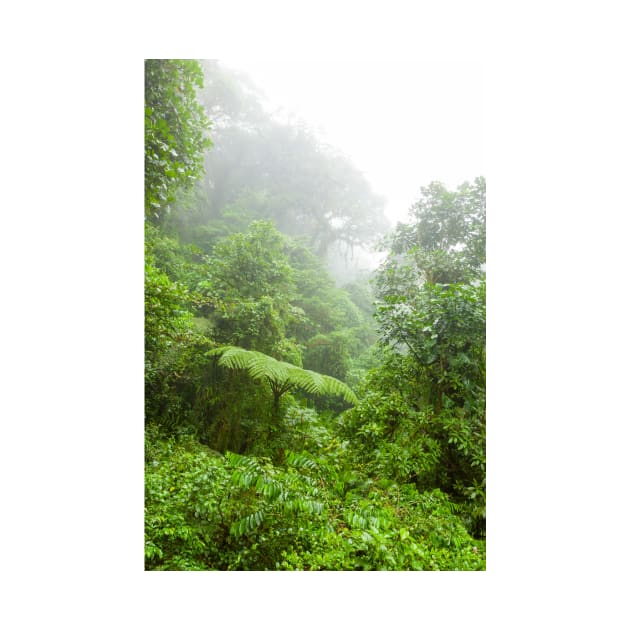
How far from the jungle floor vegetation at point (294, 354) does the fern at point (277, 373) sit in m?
0.01

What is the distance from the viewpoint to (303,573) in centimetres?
162

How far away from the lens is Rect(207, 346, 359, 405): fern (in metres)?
1.88

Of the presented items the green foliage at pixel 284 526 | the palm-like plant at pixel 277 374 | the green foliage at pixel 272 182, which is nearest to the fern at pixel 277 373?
the palm-like plant at pixel 277 374

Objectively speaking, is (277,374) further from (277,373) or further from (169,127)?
(169,127)

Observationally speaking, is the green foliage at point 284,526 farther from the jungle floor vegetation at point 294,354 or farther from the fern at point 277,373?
the fern at point 277,373

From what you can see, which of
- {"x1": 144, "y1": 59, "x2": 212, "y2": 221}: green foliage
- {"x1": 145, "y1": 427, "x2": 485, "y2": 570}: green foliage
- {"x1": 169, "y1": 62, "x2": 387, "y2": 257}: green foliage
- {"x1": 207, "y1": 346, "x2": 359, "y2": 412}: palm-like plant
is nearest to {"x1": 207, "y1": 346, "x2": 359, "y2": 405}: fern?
{"x1": 207, "y1": 346, "x2": 359, "y2": 412}: palm-like plant

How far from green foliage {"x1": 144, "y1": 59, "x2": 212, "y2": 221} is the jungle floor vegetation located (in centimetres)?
1

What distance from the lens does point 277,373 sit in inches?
73.3

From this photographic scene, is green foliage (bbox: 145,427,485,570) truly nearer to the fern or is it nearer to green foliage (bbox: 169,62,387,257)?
the fern

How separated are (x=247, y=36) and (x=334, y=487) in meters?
2.57

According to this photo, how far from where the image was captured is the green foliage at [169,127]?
191 centimetres
